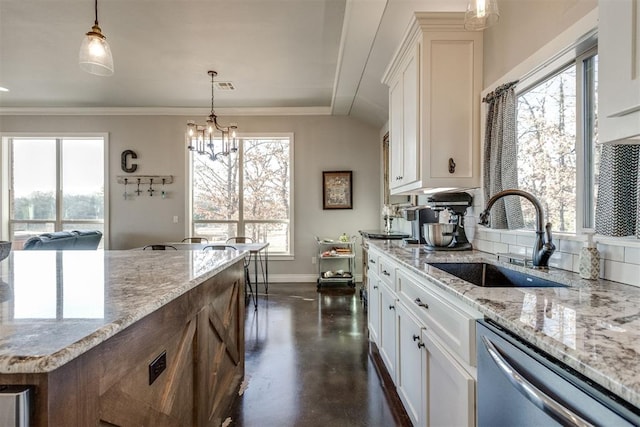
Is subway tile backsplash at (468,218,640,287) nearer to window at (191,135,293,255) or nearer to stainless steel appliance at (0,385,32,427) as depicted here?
stainless steel appliance at (0,385,32,427)

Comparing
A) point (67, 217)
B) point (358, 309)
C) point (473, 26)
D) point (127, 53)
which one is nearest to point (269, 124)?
point (127, 53)

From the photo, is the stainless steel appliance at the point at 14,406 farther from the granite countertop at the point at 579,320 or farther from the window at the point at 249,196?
the window at the point at 249,196

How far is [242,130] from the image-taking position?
5379 millimetres

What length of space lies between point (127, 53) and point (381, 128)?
3.56 metres

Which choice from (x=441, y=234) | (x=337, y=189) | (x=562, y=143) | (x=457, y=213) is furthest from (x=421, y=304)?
(x=337, y=189)

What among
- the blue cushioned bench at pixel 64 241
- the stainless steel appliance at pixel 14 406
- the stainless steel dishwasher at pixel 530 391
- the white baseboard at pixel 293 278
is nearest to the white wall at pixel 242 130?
the white baseboard at pixel 293 278

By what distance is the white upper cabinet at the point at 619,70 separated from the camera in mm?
823

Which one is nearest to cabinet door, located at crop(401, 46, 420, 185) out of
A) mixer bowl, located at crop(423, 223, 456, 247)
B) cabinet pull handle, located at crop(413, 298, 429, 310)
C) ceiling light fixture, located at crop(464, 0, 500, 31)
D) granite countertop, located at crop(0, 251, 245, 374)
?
mixer bowl, located at crop(423, 223, 456, 247)

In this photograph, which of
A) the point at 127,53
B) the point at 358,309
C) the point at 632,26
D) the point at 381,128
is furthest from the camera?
the point at 381,128

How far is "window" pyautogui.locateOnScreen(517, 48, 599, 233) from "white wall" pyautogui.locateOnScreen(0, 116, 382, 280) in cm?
339

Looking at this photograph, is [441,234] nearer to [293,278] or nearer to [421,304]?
[421,304]

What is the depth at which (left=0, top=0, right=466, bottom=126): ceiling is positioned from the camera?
2742 millimetres

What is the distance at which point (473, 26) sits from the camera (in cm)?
155

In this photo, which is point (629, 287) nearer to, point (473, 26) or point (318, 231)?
point (473, 26)
